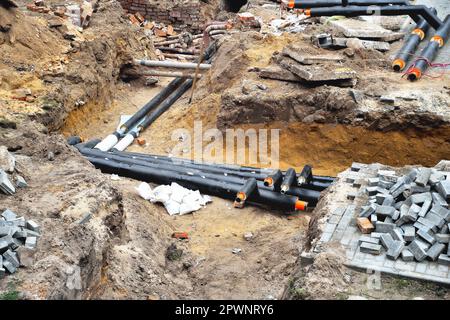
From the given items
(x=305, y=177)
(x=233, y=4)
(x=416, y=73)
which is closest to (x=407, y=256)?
(x=305, y=177)

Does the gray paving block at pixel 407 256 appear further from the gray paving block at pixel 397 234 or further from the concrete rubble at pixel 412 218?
the gray paving block at pixel 397 234

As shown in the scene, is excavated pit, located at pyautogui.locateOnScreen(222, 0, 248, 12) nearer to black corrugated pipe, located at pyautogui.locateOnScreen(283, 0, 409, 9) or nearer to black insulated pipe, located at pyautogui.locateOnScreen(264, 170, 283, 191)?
black corrugated pipe, located at pyautogui.locateOnScreen(283, 0, 409, 9)

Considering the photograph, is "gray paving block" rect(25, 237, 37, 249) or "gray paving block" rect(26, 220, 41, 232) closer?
"gray paving block" rect(25, 237, 37, 249)

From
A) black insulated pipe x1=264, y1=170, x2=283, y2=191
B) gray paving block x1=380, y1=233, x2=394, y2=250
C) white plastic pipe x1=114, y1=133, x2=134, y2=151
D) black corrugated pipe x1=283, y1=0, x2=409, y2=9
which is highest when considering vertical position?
gray paving block x1=380, y1=233, x2=394, y2=250

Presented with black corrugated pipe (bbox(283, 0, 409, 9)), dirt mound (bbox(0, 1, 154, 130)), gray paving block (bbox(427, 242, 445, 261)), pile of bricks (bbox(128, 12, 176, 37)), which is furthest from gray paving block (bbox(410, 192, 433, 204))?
pile of bricks (bbox(128, 12, 176, 37))

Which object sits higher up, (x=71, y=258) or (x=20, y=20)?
(x=71, y=258)

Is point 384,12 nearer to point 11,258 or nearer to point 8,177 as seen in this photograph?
point 8,177

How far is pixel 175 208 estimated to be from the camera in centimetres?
986

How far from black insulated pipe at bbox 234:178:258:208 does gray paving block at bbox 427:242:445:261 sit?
4017 mm

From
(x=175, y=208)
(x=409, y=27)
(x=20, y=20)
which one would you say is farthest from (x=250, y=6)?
(x=175, y=208)

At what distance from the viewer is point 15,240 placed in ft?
19.2

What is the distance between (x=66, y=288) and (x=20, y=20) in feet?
31.1

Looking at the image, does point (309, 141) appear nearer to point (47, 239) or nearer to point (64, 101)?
point (64, 101)

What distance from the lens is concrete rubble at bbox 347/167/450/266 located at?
235 inches
